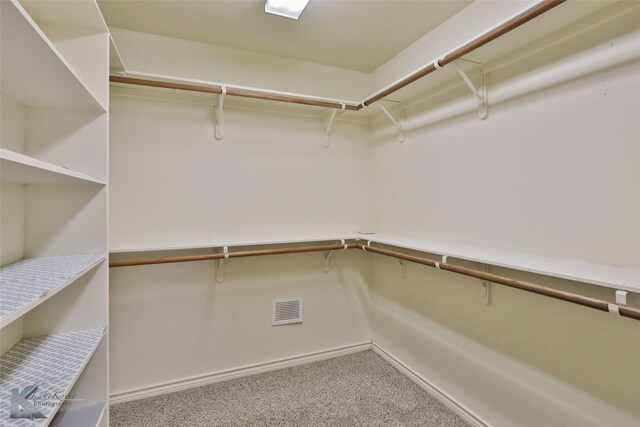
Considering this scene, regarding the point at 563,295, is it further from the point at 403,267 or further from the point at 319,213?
the point at 319,213

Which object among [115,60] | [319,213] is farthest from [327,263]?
[115,60]

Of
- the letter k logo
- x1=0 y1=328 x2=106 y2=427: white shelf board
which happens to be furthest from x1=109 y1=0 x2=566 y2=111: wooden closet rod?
the letter k logo

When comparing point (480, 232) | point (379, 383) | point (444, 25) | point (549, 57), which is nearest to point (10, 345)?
point (379, 383)

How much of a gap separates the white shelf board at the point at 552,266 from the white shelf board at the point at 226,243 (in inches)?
27.4

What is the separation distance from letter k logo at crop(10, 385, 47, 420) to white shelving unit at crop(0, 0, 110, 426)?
0.10 m

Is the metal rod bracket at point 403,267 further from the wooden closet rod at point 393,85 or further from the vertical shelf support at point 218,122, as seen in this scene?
the vertical shelf support at point 218,122

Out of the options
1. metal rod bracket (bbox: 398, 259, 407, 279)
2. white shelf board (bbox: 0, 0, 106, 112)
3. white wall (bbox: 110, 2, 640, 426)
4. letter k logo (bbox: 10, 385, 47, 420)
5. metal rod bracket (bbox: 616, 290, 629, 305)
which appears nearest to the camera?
white shelf board (bbox: 0, 0, 106, 112)

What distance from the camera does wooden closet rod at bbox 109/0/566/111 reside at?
1187mm

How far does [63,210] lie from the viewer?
4.70ft

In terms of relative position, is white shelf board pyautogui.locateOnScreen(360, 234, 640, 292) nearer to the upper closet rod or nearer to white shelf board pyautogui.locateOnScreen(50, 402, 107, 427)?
the upper closet rod

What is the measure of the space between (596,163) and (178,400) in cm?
256

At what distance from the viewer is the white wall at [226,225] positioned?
203 cm

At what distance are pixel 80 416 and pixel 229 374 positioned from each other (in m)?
0.96

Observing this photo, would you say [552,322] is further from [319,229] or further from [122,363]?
[122,363]
